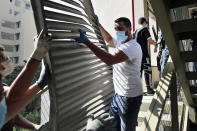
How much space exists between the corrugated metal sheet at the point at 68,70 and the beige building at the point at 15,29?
1679 inches

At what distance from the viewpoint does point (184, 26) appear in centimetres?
246

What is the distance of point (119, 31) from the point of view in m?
2.70

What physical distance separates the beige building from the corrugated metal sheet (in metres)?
42.6

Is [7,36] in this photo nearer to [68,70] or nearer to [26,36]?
[26,36]

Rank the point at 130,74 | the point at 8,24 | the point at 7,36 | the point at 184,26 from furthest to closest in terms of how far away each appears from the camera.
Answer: the point at 8,24 → the point at 7,36 → the point at 130,74 → the point at 184,26

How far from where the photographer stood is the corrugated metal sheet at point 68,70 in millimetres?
1731

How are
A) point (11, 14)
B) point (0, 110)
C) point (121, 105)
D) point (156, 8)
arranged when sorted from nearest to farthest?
1. point (0, 110)
2. point (156, 8)
3. point (121, 105)
4. point (11, 14)

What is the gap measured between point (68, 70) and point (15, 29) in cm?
4649

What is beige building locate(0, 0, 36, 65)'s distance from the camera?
42322 millimetres

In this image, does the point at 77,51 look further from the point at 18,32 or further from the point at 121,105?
the point at 18,32

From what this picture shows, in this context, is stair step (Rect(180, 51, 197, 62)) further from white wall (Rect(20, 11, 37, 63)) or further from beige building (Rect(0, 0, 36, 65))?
white wall (Rect(20, 11, 37, 63))

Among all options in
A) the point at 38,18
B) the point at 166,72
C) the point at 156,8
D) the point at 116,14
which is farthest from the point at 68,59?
the point at 116,14

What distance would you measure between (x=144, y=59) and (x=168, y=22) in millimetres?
2281

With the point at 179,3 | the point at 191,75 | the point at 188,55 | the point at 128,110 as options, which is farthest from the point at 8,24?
the point at 179,3
